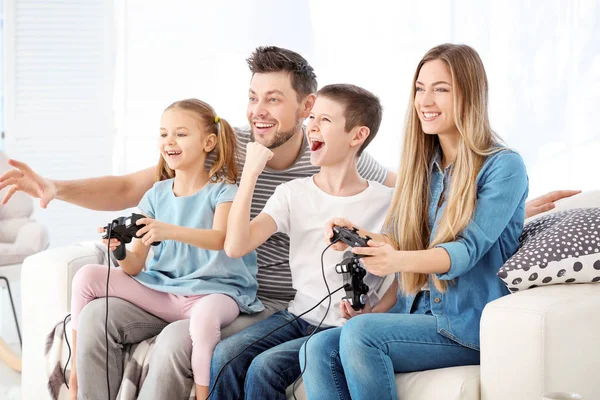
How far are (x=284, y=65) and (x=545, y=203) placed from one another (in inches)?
35.0

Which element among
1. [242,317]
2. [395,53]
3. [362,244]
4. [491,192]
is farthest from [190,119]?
[395,53]

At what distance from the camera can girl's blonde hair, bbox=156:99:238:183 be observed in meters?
2.32

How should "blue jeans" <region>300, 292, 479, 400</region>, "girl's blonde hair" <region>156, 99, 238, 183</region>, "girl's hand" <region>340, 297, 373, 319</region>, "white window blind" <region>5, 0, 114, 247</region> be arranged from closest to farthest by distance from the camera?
1. "blue jeans" <region>300, 292, 479, 400</region>
2. "girl's hand" <region>340, 297, 373, 319</region>
3. "girl's blonde hair" <region>156, 99, 238, 183</region>
4. "white window blind" <region>5, 0, 114, 247</region>

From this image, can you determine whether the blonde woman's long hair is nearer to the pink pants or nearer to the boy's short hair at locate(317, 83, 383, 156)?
the boy's short hair at locate(317, 83, 383, 156)

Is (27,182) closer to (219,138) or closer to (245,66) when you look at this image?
(219,138)

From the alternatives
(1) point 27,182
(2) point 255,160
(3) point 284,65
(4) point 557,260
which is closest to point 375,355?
(4) point 557,260

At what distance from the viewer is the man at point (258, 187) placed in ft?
6.72

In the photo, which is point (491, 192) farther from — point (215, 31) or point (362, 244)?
point (215, 31)

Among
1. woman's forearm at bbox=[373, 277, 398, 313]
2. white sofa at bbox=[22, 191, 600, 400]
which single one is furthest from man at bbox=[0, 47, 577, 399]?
white sofa at bbox=[22, 191, 600, 400]

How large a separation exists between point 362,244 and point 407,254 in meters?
0.10

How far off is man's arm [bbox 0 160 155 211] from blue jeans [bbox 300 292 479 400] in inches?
37.9

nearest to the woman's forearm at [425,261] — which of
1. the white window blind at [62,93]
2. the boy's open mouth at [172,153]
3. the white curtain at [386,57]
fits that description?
the boy's open mouth at [172,153]

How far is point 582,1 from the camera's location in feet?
14.0

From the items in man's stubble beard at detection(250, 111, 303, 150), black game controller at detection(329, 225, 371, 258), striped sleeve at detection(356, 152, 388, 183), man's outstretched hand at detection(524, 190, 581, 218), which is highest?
man's stubble beard at detection(250, 111, 303, 150)
